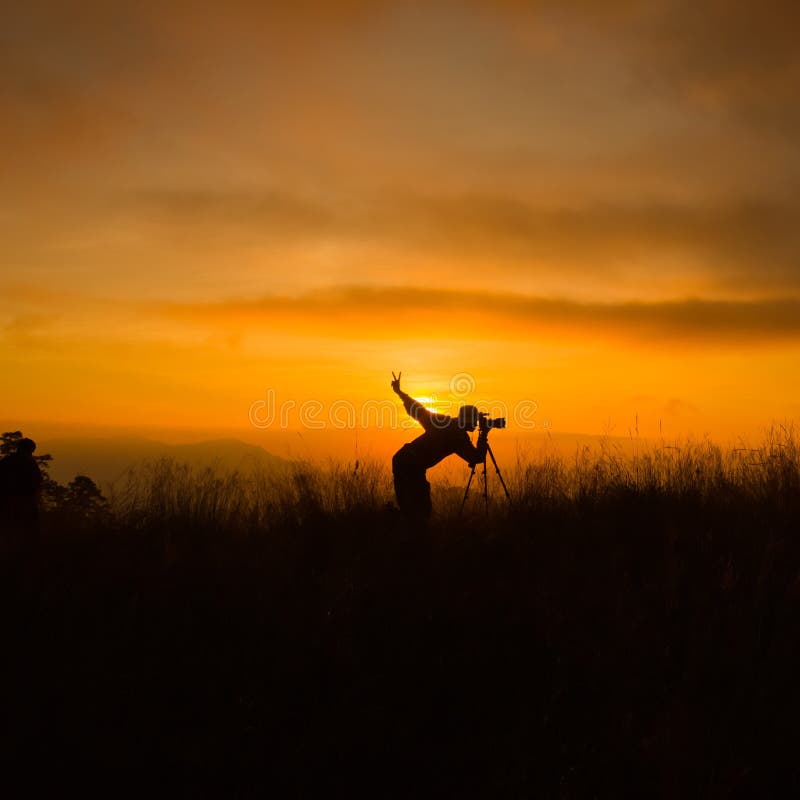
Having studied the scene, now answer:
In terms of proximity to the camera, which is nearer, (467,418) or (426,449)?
(426,449)

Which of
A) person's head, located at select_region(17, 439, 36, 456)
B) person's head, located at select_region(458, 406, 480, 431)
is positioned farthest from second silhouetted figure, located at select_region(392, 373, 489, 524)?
person's head, located at select_region(17, 439, 36, 456)

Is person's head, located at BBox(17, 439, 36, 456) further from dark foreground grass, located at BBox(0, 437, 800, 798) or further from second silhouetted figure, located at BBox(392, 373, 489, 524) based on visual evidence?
second silhouetted figure, located at BBox(392, 373, 489, 524)

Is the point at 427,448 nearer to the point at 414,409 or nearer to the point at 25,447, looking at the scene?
the point at 414,409

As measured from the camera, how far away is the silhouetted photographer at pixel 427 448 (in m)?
7.73

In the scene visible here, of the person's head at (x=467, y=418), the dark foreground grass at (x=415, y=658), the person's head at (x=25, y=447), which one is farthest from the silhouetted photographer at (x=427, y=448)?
the person's head at (x=25, y=447)

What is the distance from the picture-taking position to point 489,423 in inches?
324

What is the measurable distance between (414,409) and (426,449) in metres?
0.46

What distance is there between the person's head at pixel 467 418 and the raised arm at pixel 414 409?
36cm

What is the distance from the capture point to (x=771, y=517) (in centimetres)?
708

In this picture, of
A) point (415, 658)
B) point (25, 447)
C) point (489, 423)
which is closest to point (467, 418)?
point (489, 423)

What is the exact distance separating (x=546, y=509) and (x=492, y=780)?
4.16 m

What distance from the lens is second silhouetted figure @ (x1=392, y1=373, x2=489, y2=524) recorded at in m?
7.72

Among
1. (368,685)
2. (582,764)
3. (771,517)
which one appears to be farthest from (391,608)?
(771,517)

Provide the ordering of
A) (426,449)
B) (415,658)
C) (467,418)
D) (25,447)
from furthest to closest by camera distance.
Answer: (467,418)
(426,449)
(25,447)
(415,658)
